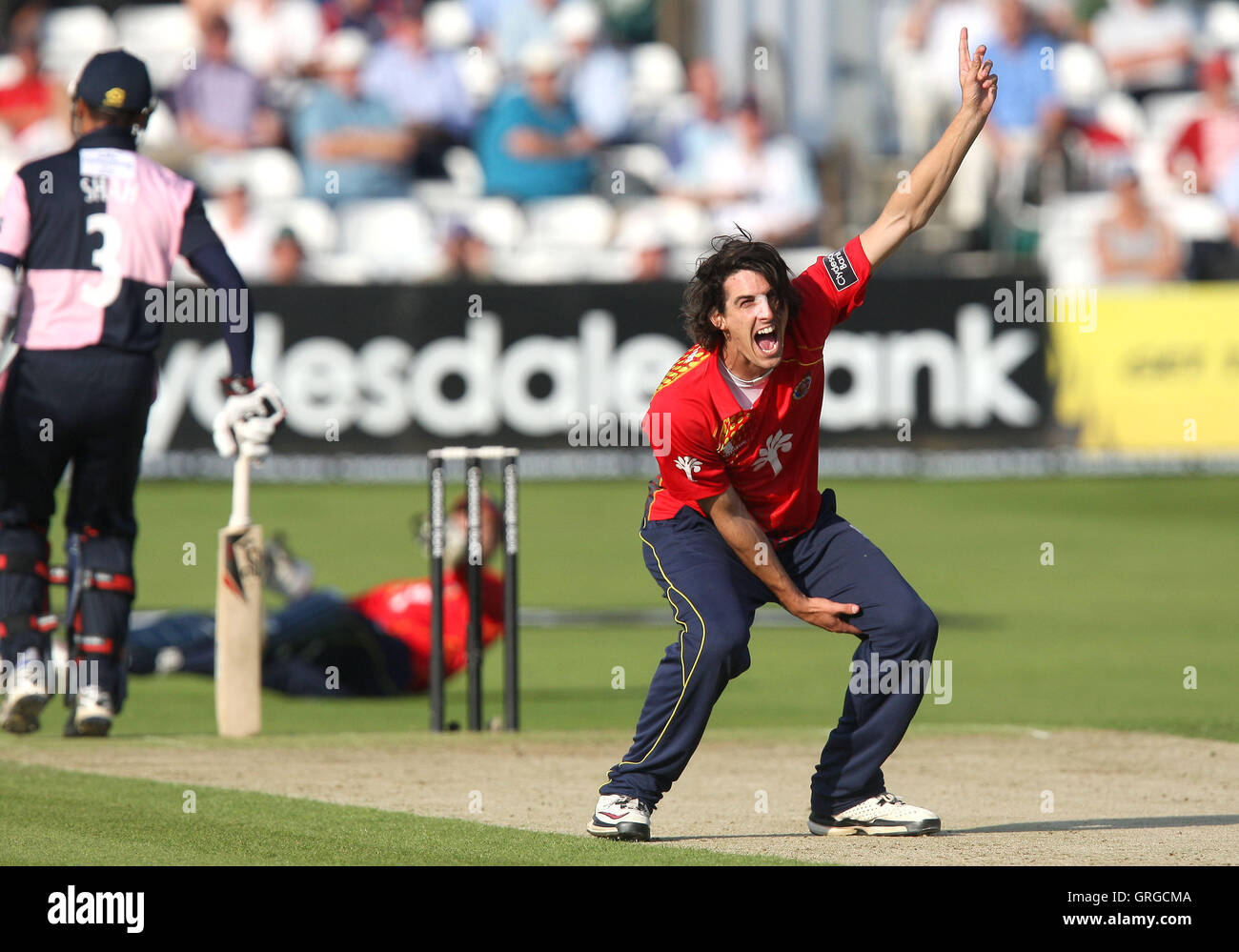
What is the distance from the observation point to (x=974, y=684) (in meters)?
10.2

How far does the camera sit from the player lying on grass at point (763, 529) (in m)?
5.90

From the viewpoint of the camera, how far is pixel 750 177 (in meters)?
20.2

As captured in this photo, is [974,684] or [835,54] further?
[835,54]

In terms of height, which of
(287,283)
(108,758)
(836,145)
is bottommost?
(108,758)

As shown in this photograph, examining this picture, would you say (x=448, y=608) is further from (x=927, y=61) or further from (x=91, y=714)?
(x=927, y=61)

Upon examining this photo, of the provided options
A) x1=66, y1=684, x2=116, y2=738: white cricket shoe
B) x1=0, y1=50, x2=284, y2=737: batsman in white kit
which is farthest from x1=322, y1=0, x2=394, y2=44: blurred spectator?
x1=66, y1=684, x2=116, y2=738: white cricket shoe

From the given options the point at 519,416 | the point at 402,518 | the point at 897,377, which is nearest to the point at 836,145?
the point at 897,377

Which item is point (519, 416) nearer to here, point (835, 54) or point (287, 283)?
point (287, 283)

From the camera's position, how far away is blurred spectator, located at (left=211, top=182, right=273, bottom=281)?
18922 mm

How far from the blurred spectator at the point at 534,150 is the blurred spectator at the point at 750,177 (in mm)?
1143

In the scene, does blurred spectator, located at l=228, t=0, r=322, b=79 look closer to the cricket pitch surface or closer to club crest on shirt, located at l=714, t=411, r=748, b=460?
the cricket pitch surface

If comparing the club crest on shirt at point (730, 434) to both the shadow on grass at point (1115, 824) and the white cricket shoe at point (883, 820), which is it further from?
the shadow on grass at point (1115, 824)

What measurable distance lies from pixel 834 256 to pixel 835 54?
14975mm

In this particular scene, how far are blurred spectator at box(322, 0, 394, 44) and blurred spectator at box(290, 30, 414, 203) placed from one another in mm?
1565
